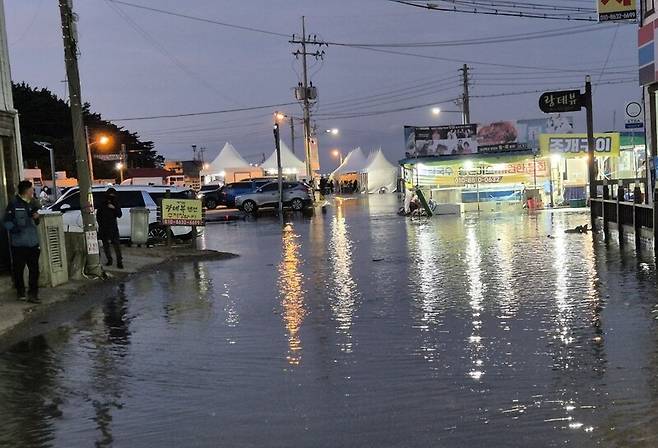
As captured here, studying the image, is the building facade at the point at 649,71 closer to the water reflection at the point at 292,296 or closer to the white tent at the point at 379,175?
the water reflection at the point at 292,296

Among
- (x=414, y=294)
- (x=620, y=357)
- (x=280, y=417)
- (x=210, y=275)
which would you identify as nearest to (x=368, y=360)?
(x=280, y=417)

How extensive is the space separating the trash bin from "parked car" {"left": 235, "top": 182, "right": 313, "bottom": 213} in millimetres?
21081

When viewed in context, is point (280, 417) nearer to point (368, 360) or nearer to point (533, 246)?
point (368, 360)

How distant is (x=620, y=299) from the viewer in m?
9.51

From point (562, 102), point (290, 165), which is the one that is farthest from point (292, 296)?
point (290, 165)

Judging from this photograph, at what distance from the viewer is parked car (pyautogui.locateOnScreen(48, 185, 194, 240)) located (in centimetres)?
1930

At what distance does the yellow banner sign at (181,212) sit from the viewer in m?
18.5

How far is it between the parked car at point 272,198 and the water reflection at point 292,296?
68.8ft

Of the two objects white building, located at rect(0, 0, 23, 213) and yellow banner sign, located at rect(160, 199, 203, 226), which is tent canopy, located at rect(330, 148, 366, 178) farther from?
A: white building, located at rect(0, 0, 23, 213)

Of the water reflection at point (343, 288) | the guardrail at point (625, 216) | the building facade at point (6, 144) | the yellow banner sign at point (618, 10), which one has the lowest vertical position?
the water reflection at point (343, 288)

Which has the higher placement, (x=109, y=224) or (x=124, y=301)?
(x=109, y=224)

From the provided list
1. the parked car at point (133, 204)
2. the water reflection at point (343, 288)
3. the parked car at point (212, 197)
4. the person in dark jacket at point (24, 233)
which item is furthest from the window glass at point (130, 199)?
the parked car at point (212, 197)

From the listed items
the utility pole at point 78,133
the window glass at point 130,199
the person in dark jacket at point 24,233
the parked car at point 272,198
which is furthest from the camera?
the parked car at point 272,198

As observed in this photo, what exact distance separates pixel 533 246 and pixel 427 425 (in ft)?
41.0
